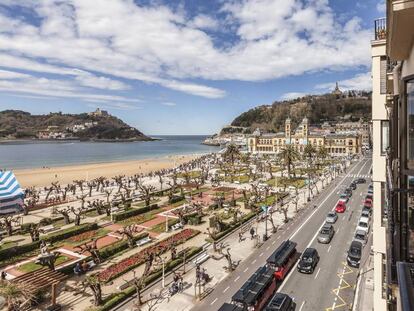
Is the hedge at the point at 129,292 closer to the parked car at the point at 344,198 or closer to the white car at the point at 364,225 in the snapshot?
the white car at the point at 364,225

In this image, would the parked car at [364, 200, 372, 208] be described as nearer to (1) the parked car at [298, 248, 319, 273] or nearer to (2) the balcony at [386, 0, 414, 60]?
(1) the parked car at [298, 248, 319, 273]

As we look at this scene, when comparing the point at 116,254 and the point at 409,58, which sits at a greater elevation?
the point at 409,58

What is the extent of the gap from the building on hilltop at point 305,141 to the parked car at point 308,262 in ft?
388

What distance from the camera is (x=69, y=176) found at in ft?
364

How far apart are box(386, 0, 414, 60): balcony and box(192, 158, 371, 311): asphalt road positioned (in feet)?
82.7

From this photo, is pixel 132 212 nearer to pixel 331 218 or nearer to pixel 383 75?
pixel 331 218

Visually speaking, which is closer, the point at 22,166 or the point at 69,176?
the point at 69,176

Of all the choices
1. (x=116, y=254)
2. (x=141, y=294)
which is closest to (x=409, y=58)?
(x=141, y=294)

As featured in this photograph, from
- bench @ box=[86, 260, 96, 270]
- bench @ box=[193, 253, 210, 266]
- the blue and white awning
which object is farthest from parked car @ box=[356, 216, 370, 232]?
the blue and white awning

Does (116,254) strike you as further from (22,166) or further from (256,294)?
(22,166)

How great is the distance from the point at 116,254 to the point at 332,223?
101 feet

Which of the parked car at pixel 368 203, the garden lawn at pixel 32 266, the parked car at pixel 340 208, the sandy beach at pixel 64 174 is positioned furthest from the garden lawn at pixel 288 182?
Result: the garden lawn at pixel 32 266

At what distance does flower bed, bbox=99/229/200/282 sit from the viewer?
3269 centimetres

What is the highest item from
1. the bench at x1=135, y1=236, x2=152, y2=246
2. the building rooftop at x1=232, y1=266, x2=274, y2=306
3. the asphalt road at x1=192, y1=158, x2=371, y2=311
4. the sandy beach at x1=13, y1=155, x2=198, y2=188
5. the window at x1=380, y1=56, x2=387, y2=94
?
the window at x1=380, y1=56, x2=387, y2=94
